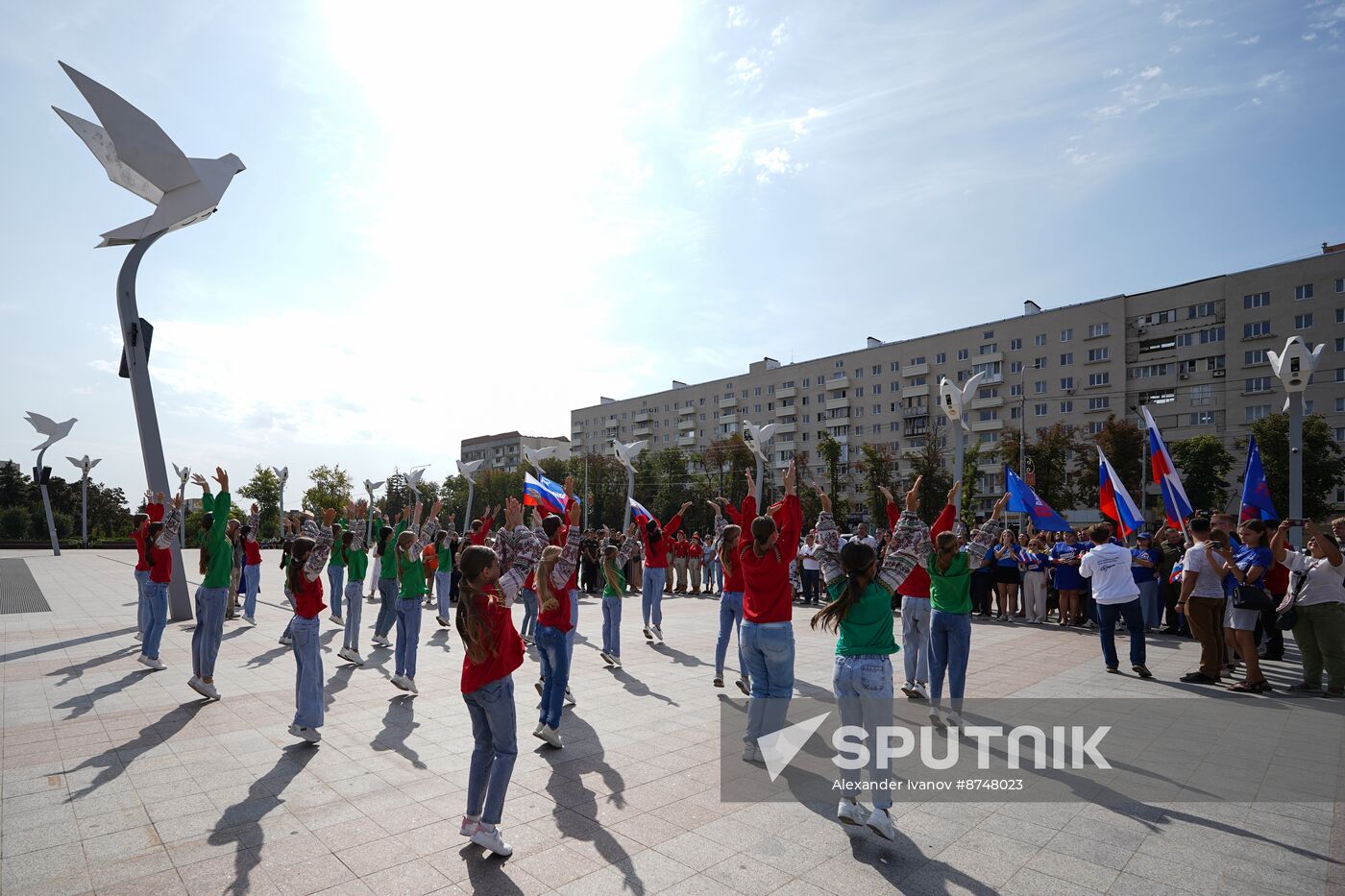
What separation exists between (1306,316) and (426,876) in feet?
212

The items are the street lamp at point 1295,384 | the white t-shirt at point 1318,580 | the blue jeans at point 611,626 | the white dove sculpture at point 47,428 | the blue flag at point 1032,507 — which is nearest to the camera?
the white t-shirt at point 1318,580

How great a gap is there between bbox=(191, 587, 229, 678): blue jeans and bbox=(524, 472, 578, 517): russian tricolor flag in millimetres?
5389

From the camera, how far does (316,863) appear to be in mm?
4164

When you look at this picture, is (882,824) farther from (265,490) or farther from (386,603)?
(265,490)

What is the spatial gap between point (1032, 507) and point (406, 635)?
42.1 ft

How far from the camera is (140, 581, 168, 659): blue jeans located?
952cm

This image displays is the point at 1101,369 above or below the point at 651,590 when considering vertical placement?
above

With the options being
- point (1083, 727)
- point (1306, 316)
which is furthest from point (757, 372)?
point (1083, 727)

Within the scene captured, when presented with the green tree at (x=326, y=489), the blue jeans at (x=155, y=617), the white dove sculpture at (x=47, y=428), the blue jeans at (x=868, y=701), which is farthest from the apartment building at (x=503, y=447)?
the blue jeans at (x=868, y=701)

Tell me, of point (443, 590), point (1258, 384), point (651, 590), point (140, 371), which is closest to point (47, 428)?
point (140, 371)

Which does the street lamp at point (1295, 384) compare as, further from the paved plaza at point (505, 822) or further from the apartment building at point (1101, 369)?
the apartment building at point (1101, 369)

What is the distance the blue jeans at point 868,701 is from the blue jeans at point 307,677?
472 cm

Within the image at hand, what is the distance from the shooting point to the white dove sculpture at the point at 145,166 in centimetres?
1501

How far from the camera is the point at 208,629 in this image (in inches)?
312
